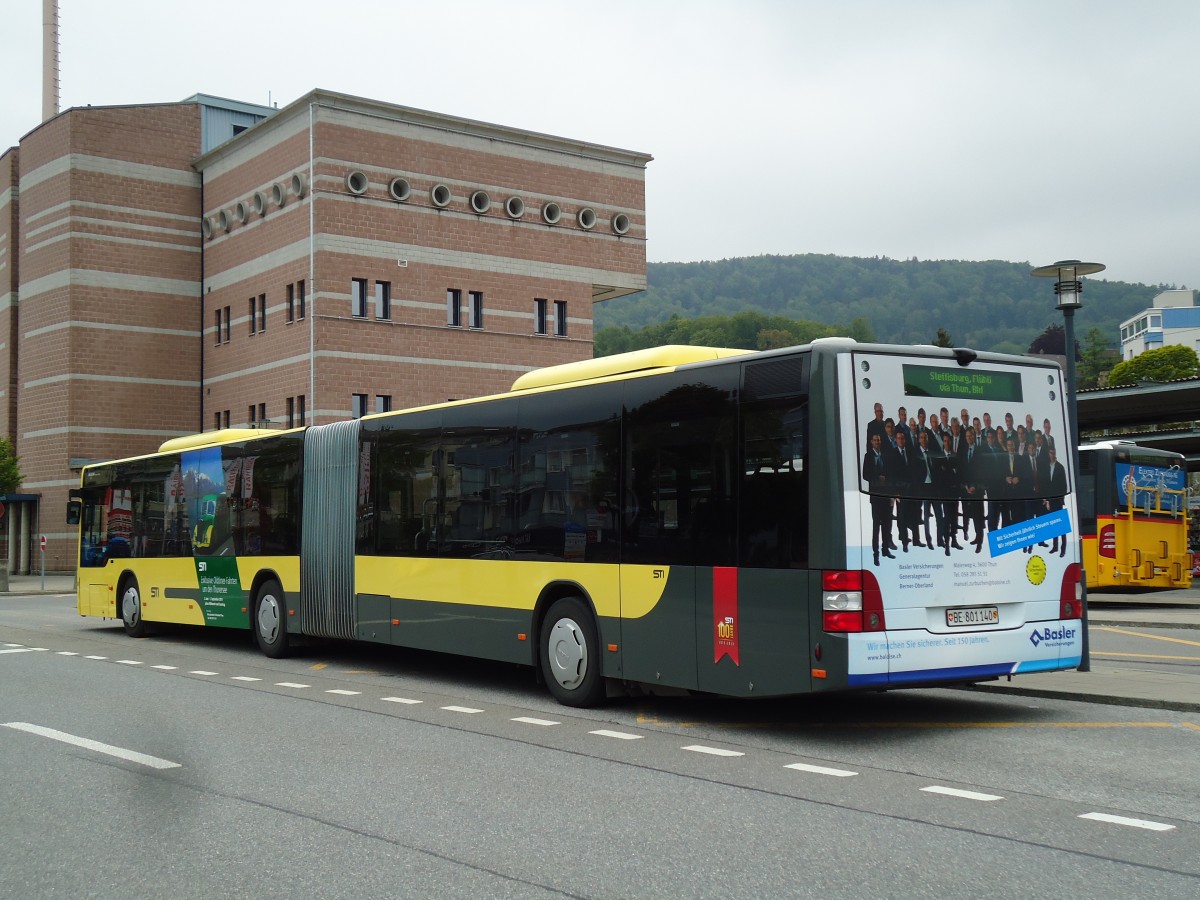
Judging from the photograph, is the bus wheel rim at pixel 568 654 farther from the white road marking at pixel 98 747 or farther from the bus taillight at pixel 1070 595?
the bus taillight at pixel 1070 595

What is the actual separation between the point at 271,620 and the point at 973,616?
33.5 feet

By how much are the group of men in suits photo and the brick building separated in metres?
37.5

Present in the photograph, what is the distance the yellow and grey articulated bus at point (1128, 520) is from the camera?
87.2 feet

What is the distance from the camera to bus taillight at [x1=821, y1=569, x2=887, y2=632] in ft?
28.8

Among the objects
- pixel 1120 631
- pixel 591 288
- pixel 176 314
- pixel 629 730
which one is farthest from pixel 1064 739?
pixel 176 314

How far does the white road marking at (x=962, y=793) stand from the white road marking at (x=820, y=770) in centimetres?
61

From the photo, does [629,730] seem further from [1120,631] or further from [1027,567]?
[1120,631]

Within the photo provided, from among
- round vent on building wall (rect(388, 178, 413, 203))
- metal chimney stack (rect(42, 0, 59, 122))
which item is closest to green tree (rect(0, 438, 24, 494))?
round vent on building wall (rect(388, 178, 413, 203))

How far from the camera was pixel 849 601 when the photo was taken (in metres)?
8.80

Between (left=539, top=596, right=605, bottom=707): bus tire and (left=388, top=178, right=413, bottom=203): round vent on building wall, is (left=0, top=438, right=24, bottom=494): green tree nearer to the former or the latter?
(left=388, top=178, right=413, bottom=203): round vent on building wall

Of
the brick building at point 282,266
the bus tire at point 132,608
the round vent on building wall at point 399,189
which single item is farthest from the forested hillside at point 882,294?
the bus tire at point 132,608

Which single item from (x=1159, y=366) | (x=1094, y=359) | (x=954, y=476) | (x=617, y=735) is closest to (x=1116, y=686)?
(x=954, y=476)

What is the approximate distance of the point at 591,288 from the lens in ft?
172

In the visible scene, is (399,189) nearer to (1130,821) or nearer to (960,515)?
(960,515)
